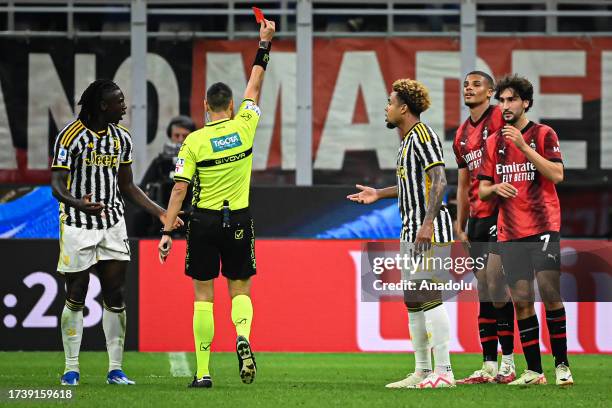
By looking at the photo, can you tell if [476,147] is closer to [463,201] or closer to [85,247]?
[463,201]

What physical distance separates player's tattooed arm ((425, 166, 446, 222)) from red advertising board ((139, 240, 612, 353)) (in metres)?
4.18

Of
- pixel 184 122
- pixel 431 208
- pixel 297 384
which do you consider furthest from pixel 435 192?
pixel 184 122

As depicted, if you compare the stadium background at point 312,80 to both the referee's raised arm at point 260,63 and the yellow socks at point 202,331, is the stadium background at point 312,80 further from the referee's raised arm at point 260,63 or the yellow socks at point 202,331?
the yellow socks at point 202,331

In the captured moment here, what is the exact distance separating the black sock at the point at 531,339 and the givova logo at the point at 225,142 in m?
2.43

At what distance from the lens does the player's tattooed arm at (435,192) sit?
27.9 ft

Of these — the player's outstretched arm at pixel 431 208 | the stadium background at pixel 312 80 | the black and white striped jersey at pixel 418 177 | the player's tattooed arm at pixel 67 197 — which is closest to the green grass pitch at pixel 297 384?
the player's outstretched arm at pixel 431 208

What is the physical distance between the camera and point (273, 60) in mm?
14508

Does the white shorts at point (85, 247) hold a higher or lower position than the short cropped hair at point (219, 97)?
lower

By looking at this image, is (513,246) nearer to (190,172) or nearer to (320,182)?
(190,172)

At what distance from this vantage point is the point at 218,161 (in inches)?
336

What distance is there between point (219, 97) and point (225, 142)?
0.30m

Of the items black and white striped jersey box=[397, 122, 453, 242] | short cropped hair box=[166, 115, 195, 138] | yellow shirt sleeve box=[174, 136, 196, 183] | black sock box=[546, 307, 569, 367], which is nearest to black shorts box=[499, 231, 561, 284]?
black sock box=[546, 307, 569, 367]

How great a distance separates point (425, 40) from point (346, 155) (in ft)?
5.30

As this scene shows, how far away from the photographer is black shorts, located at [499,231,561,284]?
29.0 ft
